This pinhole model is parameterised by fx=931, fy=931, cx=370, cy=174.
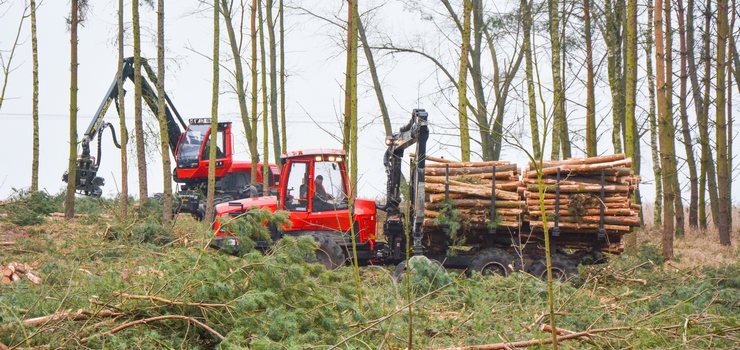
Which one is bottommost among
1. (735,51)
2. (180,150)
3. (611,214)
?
(611,214)

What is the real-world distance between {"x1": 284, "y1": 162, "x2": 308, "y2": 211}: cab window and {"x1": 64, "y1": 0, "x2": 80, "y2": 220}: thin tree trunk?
8.20 meters

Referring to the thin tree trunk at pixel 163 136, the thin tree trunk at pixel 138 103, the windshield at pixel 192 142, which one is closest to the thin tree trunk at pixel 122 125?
the thin tree trunk at pixel 138 103

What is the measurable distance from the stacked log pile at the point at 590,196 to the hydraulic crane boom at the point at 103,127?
12.9 metres

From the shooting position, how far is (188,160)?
2484cm

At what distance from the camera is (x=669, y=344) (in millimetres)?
7266

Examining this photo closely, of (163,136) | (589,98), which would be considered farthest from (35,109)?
(589,98)

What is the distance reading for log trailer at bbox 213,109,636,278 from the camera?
552 inches

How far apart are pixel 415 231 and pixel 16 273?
5652mm

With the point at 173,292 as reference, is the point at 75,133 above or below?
above

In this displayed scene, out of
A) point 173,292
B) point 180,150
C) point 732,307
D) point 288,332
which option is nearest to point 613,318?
point 732,307

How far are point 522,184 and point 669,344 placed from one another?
7.09 metres

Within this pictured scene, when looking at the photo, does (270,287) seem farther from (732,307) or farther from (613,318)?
(732,307)

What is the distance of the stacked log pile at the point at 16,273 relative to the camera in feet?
38.6

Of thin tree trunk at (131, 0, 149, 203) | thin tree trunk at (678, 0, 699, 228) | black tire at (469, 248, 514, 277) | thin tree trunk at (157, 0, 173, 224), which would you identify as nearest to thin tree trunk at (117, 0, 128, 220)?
thin tree trunk at (131, 0, 149, 203)
